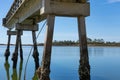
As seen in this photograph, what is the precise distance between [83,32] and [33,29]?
1294 centimetres

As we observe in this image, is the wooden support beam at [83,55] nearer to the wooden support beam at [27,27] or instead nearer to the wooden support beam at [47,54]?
the wooden support beam at [47,54]

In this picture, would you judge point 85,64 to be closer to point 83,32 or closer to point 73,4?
point 83,32

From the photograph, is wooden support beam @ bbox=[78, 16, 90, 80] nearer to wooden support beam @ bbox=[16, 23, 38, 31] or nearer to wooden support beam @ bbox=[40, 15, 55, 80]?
wooden support beam @ bbox=[40, 15, 55, 80]

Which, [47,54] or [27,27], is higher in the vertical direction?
[27,27]

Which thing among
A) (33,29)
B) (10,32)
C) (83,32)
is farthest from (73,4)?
(10,32)

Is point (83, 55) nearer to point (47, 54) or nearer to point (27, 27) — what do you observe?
point (47, 54)

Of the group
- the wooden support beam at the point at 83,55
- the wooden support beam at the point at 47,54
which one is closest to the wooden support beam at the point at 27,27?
the wooden support beam at the point at 83,55

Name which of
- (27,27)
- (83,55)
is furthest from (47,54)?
(27,27)

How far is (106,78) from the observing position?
75.2ft

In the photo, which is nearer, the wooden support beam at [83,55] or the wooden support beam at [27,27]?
the wooden support beam at [83,55]

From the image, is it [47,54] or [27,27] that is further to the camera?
[27,27]

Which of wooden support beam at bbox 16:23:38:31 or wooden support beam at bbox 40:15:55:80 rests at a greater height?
wooden support beam at bbox 16:23:38:31

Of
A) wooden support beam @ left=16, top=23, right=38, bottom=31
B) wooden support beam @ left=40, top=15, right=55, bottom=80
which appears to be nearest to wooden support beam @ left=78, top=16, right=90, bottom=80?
wooden support beam @ left=40, top=15, right=55, bottom=80

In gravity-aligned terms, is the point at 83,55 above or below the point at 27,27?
below
